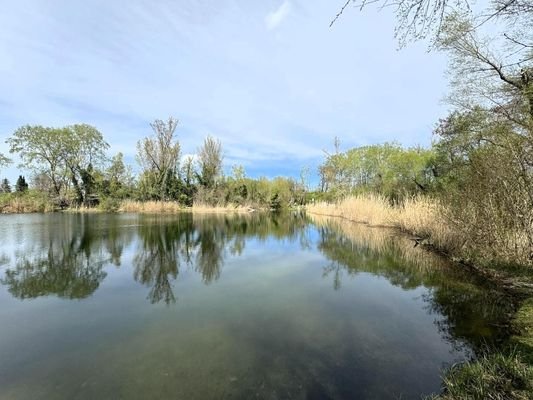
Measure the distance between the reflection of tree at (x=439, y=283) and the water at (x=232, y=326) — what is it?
27 millimetres

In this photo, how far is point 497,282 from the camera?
4.79m

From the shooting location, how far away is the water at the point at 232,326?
2.11m

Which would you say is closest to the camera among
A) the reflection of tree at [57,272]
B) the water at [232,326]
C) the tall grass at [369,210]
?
the water at [232,326]

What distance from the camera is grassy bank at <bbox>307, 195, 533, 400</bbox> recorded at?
194cm

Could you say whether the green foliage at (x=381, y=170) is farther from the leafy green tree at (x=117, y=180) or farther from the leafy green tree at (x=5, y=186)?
the leafy green tree at (x=5, y=186)

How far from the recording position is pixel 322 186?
123 feet

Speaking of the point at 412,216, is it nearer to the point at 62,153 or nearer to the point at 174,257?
the point at 174,257

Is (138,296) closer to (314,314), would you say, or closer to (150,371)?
(150,371)

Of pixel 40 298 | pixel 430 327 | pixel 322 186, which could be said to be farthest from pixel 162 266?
pixel 322 186

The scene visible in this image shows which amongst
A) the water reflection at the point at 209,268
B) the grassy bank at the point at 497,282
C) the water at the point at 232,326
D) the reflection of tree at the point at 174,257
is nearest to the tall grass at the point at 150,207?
Answer: the reflection of tree at the point at 174,257

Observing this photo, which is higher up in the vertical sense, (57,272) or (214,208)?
Result: (214,208)

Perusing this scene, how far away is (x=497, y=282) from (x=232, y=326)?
4.32 metres

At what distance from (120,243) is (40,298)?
433 cm

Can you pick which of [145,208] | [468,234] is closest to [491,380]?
[468,234]
